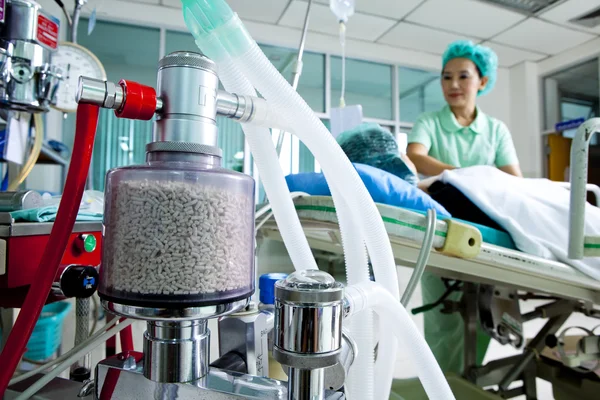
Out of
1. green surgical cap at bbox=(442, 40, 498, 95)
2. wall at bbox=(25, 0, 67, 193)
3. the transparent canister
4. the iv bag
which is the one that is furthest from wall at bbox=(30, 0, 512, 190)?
the transparent canister

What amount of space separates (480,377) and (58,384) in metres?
1.14

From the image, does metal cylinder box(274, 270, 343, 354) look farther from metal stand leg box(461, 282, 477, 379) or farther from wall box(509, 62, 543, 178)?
wall box(509, 62, 543, 178)

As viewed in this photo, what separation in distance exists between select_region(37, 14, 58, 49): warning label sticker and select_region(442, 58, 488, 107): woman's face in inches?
52.9

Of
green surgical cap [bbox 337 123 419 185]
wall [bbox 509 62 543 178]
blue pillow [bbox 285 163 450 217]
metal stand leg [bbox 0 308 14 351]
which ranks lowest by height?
metal stand leg [bbox 0 308 14 351]

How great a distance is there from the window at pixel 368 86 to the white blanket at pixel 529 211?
3181mm

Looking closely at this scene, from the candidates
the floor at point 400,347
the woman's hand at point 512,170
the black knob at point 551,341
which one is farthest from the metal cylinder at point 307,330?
the woman's hand at point 512,170

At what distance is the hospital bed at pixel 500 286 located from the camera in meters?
0.57

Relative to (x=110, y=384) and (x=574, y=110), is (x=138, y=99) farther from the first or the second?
(x=574, y=110)

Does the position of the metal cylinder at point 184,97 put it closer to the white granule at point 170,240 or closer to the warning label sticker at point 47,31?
the white granule at point 170,240

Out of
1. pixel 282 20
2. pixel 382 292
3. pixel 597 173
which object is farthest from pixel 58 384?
pixel 282 20

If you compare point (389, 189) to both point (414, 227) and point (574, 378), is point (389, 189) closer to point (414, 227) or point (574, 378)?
point (414, 227)

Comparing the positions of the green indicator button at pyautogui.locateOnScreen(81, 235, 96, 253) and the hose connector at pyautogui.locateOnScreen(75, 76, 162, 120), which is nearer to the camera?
the hose connector at pyautogui.locateOnScreen(75, 76, 162, 120)

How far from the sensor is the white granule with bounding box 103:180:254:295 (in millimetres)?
247

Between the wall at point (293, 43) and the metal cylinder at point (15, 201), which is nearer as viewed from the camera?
the metal cylinder at point (15, 201)
